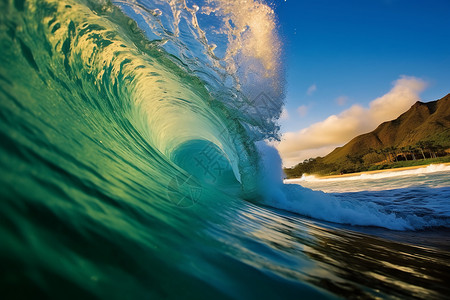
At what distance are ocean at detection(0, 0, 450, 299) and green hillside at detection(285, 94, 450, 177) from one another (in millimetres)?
69028

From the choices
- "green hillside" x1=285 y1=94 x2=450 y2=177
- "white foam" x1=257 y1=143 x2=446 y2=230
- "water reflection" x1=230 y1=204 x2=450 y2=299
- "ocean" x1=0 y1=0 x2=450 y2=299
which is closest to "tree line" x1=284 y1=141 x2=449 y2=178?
"green hillside" x1=285 y1=94 x2=450 y2=177

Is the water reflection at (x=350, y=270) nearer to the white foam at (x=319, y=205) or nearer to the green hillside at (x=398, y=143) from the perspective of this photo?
the white foam at (x=319, y=205)

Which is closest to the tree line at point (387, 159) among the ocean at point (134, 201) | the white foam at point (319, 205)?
the white foam at point (319, 205)

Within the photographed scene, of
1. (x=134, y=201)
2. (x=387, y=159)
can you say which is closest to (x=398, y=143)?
(x=387, y=159)

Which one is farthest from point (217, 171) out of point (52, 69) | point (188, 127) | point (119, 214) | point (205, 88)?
point (119, 214)

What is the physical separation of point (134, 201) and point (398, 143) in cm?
16728

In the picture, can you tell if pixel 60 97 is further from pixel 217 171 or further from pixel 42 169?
pixel 217 171

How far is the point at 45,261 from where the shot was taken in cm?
83

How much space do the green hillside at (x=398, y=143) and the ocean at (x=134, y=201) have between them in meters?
69.0

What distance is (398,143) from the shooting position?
133875 millimetres

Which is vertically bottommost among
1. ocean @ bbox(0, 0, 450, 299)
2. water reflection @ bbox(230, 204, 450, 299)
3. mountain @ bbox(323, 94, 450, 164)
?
water reflection @ bbox(230, 204, 450, 299)

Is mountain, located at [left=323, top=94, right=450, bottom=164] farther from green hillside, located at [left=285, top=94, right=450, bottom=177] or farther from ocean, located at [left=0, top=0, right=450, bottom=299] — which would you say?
ocean, located at [left=0, top=0, right=450, bottom=299]

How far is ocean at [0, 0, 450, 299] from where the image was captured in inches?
38.5

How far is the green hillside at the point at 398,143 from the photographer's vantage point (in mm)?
64875
